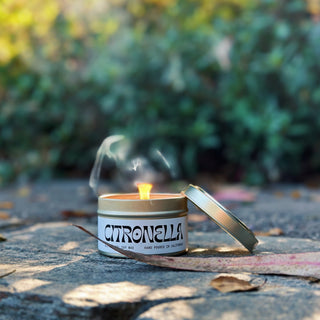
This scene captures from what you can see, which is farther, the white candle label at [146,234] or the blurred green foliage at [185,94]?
the blurred green foliage at [185,94]

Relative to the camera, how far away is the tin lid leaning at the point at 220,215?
1.36 meters

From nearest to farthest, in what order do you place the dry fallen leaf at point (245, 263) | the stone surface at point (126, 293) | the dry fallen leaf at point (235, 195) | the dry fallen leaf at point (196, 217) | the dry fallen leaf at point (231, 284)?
the stone surface at point (126, 293) → the dry fallen leaf at point (231, 284) → the dry fallen leaf at point (245, 263) → the dry fallen leaf at point (196, 217) → the dry fallen leaf at point (235, 195)

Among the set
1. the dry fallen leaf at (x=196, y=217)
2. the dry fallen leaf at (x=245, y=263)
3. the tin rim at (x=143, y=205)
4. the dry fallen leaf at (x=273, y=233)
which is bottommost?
the dry fallen leaf at (x=196, y=217)

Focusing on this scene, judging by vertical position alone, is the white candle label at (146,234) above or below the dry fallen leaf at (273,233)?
above

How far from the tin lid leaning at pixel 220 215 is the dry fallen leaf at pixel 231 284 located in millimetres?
205

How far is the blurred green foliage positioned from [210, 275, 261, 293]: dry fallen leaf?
2.50 m

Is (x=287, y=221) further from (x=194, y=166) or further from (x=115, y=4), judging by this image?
(x=115, y=4)

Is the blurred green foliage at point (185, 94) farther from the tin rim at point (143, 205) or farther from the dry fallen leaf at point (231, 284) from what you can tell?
the dry fallen leaf at point (231, 284)

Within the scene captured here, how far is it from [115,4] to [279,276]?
5888mm

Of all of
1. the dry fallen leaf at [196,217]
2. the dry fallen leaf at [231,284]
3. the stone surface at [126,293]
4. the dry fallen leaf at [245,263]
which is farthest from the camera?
the dry fallen leaf at [196,217]

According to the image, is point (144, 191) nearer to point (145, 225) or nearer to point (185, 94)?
point (145, 225)

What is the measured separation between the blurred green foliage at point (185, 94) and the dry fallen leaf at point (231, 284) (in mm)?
2497

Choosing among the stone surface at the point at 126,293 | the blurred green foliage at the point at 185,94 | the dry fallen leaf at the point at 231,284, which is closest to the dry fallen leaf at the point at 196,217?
the stone surface at the point at 126,293

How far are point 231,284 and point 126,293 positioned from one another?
25cm
